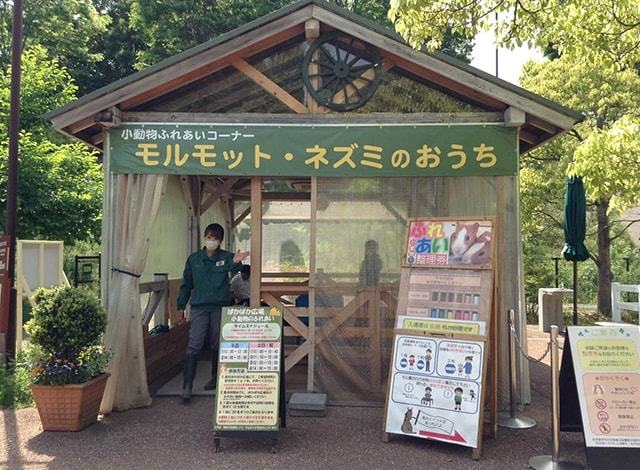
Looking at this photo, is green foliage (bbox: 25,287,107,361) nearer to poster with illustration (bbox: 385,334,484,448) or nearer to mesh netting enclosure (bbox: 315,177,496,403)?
mesh netting enclosure (bbox: 315,177,496,403)

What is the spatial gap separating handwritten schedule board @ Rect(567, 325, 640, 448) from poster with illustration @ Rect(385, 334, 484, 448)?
2.56 feet

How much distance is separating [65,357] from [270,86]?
3459 mm

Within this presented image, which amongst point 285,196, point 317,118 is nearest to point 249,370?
point 317,118

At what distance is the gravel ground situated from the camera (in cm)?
454

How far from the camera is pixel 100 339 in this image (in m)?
5.69

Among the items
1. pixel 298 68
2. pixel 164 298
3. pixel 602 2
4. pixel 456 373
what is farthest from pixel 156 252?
pixel 602 2

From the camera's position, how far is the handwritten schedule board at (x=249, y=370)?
4.80 m

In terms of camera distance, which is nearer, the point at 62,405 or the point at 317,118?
the point at 62,405

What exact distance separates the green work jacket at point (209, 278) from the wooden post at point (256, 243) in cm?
34

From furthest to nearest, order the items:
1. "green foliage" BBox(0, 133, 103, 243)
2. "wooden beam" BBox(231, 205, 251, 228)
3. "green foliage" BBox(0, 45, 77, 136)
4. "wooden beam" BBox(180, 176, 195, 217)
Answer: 1. "green foliage" BBox(0, 45, 77, 136)
2. "green foliage" BBox(0, 133, 103, 243)
3. "wooden beam" BBox(231, 205, 251, 228)
4. "wooden beam" BBox(180, 176, 195, 217)

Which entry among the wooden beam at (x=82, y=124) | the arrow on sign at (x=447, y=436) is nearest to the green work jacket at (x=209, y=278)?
the wooden beam at (x=82, y=124)

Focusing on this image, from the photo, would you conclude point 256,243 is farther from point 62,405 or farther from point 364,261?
point 62,405

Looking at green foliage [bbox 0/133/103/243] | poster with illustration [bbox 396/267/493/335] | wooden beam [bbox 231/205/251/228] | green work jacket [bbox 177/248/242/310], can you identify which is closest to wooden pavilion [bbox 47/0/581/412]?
green work jacket [bbox 177/248/242/310]

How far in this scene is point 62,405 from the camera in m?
5.22
